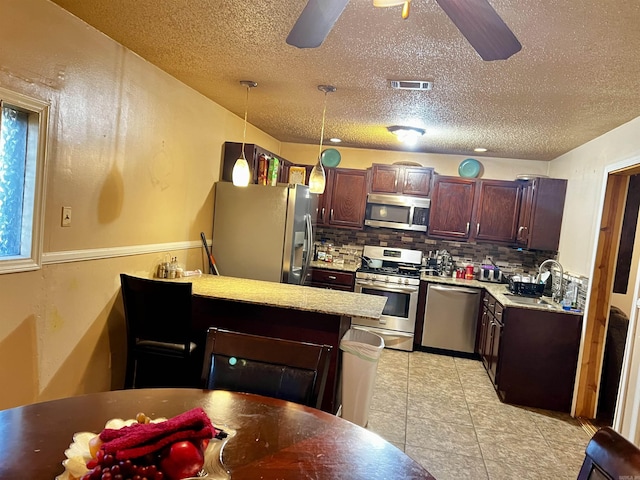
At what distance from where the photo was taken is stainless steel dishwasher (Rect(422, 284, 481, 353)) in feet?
15.3

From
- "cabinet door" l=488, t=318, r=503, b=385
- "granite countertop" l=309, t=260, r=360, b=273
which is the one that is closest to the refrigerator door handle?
"granite countertop" l=309, t=260, r=360, b=273

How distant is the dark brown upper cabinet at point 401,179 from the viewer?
5.09 metres

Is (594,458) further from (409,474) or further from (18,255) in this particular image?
(18,255)

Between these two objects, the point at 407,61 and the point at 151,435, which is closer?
the point at 151,435

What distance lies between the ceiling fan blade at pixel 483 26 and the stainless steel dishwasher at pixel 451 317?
361 centimetres

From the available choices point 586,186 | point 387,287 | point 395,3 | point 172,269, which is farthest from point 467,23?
point 387,287

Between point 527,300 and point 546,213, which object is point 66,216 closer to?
point 527,300

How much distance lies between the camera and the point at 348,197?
206 inches

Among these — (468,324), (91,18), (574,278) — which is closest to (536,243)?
(574,278)

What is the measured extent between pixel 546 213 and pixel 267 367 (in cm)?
402

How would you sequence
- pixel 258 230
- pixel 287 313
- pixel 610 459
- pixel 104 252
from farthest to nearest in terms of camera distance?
1. pixel 258 230
2. pixel 287 313
3. pixel 104 252
4. pixel 610 459

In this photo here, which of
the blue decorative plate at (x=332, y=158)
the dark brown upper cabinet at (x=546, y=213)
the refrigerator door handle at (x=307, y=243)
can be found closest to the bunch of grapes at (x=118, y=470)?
the refrigerator door handle at (x=307, y=243)

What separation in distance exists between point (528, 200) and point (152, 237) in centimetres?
394

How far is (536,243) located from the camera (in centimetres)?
457
